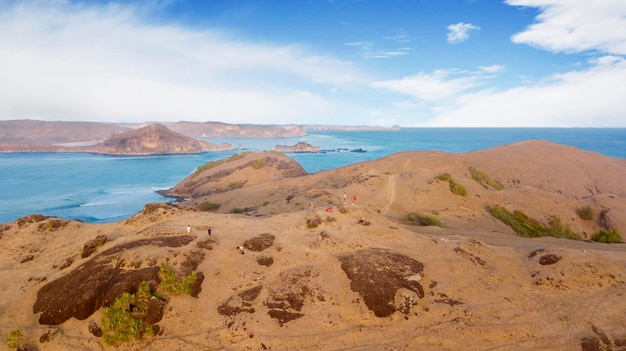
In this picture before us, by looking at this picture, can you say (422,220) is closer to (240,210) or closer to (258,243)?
(258,243)

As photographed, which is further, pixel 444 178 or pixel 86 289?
pixel 444 178

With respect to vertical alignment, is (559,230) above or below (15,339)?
below

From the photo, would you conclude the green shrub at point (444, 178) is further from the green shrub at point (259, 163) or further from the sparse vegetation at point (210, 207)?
the green shrub at point (259, 163)

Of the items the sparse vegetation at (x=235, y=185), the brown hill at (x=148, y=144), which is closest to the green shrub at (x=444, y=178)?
the sparse vegetation at (x=235, y=185)

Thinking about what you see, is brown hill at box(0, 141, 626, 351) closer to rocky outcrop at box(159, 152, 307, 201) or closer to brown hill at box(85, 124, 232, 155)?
rocky outcrop at box(159, 152, 307, 201)

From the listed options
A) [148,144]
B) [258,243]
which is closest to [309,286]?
[258,243]

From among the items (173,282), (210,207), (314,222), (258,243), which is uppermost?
(314,222)

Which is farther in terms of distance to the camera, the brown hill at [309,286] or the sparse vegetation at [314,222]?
the sparse vegetation at [314,222]
